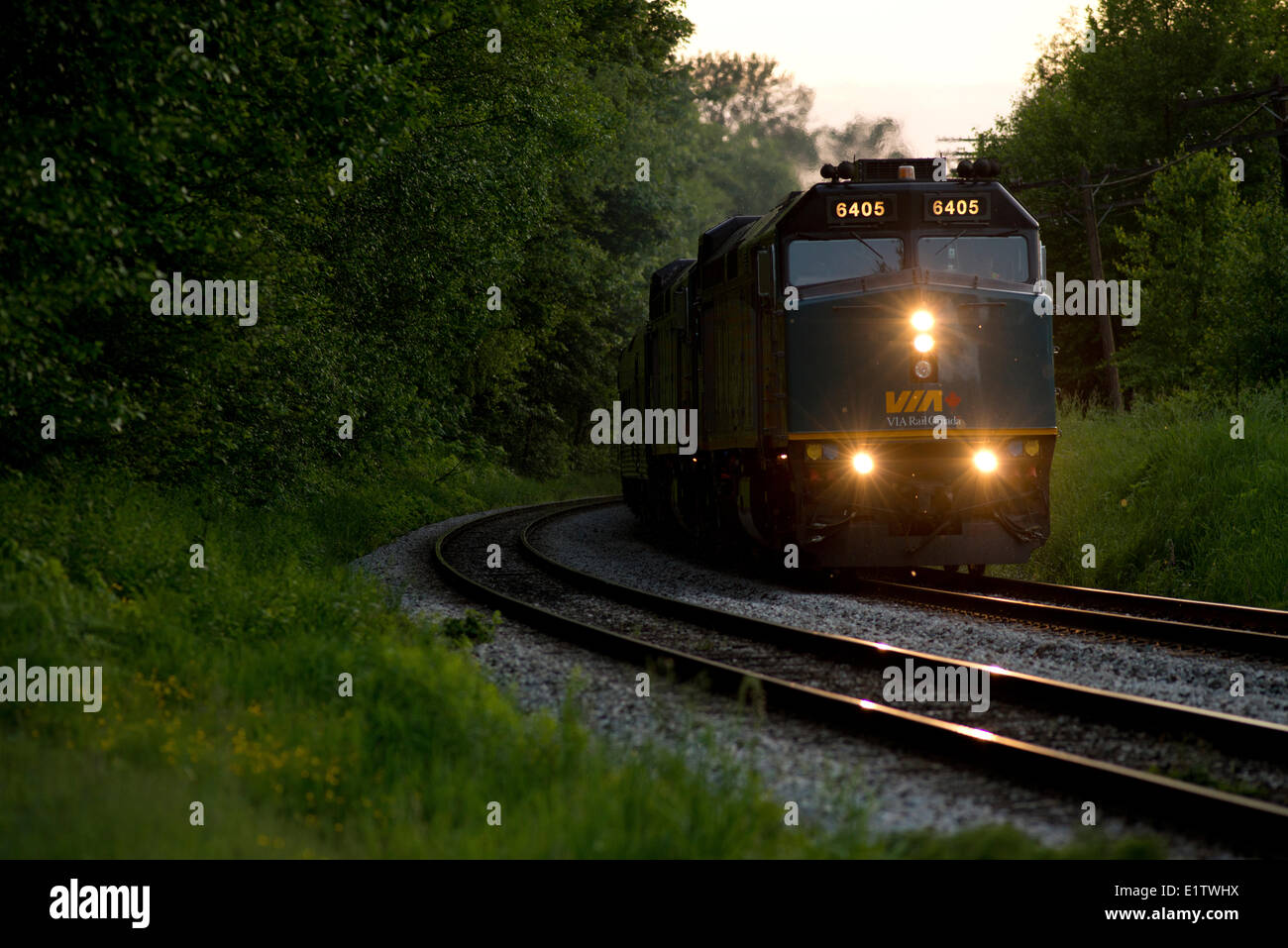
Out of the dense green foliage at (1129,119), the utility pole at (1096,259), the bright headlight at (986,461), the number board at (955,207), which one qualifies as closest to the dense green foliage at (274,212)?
the number board at (955,207)

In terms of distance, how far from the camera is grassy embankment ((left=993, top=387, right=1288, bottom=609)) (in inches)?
490

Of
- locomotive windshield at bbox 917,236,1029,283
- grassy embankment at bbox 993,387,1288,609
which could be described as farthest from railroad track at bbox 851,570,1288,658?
locomotive windshield at bbox 917,236,1029,283

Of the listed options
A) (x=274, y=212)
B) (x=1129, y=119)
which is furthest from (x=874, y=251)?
(x=1129, y=119)

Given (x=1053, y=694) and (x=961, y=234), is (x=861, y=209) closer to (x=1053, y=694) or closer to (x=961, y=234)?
(x=961, y=234)

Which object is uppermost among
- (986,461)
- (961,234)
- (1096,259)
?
(1096,259)

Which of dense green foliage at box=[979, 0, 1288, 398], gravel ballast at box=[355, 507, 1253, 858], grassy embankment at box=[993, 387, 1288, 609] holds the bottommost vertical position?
gravel ballast at box=[355, 507, 1253, 858]

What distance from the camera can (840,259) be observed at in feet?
42.4

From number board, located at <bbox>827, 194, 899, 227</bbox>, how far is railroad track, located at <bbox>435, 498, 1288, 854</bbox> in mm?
4608

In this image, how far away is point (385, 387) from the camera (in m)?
18.9

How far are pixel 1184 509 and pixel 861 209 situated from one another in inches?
206

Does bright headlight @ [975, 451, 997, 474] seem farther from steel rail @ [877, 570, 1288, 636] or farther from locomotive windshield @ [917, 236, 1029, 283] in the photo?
locomotive windshield @ [917, 236, 1029, 283]

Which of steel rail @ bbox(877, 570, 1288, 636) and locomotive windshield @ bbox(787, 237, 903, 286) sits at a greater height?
locomotive windshield @ bbox(787, 237, 903, 286)

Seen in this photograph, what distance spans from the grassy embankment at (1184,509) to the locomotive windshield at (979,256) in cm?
356

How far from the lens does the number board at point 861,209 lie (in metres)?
12.8
